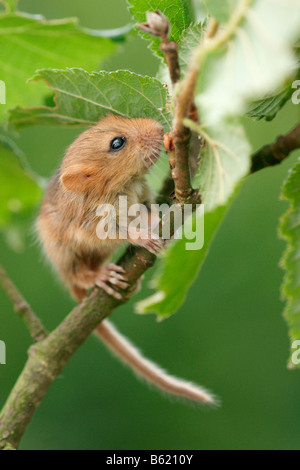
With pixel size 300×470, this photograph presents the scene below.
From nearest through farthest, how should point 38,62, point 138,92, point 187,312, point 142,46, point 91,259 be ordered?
point 138,92 → point 38,62 → point 91,259 → point 187,312 → point 142,46

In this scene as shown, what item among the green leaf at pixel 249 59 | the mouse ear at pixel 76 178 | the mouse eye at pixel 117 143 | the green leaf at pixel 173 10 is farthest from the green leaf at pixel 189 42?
the mouse ear at pixel 76 178

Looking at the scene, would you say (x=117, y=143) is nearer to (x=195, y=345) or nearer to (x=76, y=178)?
(x=76, y=178)

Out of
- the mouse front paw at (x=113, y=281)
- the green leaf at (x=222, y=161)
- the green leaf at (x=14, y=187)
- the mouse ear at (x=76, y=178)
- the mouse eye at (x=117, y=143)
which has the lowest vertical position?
the green leaf at (x=222, y=161)

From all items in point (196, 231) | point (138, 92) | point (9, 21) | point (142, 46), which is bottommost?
point (196, 231)

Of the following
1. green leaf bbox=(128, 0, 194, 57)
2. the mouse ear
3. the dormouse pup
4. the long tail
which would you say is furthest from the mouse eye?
the long tail

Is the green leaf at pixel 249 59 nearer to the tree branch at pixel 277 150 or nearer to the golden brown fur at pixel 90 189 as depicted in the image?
the tree branch at pixel 277 150

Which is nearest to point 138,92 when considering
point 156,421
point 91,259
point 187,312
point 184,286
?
point 184,286

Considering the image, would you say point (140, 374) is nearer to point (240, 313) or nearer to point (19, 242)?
point (19, 242)
